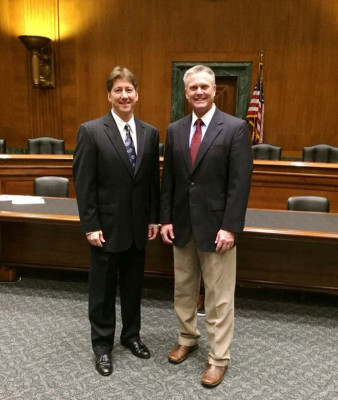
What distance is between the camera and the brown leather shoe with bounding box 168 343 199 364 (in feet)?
6.59

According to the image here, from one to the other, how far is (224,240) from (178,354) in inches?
29.0

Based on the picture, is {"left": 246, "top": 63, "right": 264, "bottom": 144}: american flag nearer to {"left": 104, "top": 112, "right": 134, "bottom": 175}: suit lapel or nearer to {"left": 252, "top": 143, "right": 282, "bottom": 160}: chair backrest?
{"left": 252, "top": 143, "right": 282, "bottom": 160}: chair backrest

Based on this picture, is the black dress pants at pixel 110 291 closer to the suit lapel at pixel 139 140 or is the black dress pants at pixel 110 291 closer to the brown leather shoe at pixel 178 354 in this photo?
the brown leather shoe at pixel 178 354

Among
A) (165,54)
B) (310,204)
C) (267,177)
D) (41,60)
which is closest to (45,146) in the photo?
(41,60)

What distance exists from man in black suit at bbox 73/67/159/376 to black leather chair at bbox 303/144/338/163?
376 centimetres

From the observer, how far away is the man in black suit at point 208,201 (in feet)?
5.50

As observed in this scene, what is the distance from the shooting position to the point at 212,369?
1.87 metres

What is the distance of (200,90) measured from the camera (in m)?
1.66

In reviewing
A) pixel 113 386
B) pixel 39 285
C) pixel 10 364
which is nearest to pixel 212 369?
pixel 113 386

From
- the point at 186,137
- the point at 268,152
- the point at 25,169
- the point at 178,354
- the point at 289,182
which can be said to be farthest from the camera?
the point at 268,152

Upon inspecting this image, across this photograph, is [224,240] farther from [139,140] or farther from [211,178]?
[139,140]

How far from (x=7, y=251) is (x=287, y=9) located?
17.1ft

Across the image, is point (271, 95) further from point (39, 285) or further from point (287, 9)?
point (39, 285)

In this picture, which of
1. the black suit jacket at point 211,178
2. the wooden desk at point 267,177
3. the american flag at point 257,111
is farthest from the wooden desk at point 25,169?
the american flag at point 257,111
